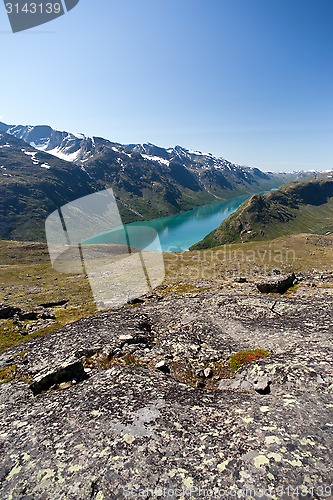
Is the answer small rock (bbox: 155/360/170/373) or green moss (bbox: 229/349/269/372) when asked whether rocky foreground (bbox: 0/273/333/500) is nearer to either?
small rock (bbox: 155/360/170/373)

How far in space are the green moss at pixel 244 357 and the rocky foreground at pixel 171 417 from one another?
1.34 feet

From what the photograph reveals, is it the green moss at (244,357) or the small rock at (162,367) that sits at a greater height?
the small rock at (162,367)

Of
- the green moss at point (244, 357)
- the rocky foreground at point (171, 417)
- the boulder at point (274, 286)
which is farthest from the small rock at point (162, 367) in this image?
the boulder at point (274, 286)

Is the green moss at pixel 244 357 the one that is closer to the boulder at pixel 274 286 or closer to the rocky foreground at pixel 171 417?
the rocky foreground at pixel 171 417

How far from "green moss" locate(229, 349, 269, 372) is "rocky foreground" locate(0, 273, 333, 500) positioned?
41cm

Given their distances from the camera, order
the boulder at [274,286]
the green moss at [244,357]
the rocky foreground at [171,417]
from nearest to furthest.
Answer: the rocky foreground at [171,417] → the green moss at [244,357] → the boulder at [274,286]

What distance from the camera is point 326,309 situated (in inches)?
802

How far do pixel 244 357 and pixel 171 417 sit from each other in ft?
22.8

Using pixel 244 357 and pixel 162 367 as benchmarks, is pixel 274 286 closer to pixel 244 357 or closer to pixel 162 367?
pixel 244 357

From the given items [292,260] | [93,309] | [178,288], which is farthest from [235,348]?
[292,260]

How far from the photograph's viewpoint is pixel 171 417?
9812mm

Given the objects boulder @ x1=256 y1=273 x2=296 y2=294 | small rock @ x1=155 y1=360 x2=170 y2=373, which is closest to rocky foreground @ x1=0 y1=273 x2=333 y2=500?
small rock @ x1=155 y1=360 x2=170 y2=373

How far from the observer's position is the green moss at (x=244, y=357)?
14750 mm

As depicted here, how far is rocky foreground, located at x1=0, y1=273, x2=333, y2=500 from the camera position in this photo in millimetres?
7340
